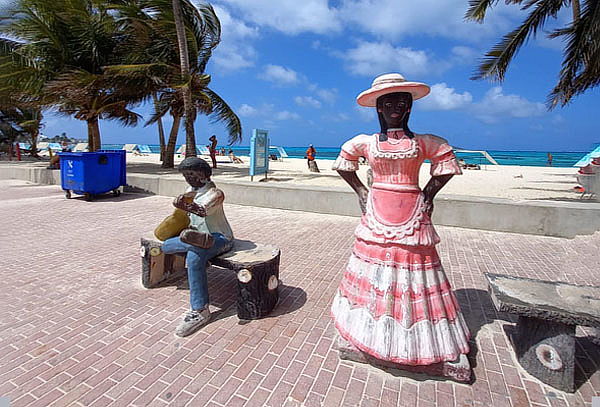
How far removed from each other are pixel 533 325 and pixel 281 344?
6.11 ft

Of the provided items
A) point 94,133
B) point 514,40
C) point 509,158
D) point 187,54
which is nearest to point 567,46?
point 514,40

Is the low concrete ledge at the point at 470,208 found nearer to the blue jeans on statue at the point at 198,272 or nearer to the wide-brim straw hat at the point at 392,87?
the wide-brim straw hat at the point at 392,87

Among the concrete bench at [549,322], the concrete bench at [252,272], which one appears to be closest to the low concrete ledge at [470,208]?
the concrete bench at [549,322]

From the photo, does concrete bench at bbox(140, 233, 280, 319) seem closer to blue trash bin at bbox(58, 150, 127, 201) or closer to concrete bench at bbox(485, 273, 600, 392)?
concrete bench at bbox(485, 273, 600, 392)

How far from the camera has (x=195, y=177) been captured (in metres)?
3.06

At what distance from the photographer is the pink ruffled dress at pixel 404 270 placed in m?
2.24

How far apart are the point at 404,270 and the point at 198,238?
5.62 ft

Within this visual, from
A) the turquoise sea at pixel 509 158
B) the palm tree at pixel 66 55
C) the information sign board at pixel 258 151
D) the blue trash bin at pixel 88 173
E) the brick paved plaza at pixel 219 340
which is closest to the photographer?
the brick paved plaza at pixel 219 340

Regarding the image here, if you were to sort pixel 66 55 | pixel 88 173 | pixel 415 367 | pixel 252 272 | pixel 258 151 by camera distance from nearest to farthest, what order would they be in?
pixel 415 367, pixel 252 272, pixel 88 173, pixel 258 151, pixel 66 55

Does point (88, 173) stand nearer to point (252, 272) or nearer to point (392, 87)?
point (252, 272)

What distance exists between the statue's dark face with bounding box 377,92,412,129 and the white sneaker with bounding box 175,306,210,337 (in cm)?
225

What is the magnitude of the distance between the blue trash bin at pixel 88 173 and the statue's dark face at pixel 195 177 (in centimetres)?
767

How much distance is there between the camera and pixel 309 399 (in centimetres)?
211

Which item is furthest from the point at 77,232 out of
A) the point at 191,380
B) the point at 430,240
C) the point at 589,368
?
the point at 589,368
